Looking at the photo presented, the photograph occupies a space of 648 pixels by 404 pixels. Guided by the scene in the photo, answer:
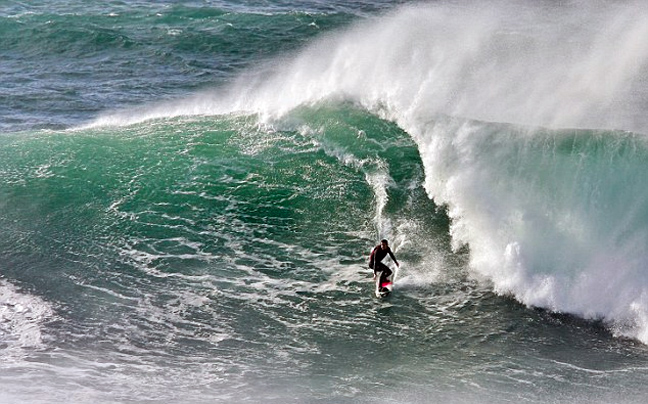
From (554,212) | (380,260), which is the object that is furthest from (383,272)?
(554,212)

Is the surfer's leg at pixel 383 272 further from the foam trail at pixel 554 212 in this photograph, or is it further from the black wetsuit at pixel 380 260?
the foam trail at pixel 554 212

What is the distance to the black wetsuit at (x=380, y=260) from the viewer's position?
1576 cm

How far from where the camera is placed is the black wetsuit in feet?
51.7

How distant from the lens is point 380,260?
51.9 ft

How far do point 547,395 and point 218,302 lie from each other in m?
6.43

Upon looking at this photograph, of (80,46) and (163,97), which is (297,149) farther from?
(80,46)

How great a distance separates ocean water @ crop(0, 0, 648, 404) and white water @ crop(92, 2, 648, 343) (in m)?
0.06

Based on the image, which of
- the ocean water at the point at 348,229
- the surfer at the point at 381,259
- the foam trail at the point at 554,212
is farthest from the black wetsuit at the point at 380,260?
the foam trail at the point at 554,212

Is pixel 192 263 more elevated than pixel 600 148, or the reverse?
pixel 600 148

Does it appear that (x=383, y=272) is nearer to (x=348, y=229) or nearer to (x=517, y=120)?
(x=348, y=229)

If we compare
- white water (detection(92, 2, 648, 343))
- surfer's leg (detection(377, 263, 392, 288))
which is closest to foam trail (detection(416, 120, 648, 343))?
white water (detection(92, 2, 648, 343))

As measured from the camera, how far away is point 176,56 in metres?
33.0

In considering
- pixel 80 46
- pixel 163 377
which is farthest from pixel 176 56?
pixel 163 377

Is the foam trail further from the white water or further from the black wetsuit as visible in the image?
the black wetsuit
